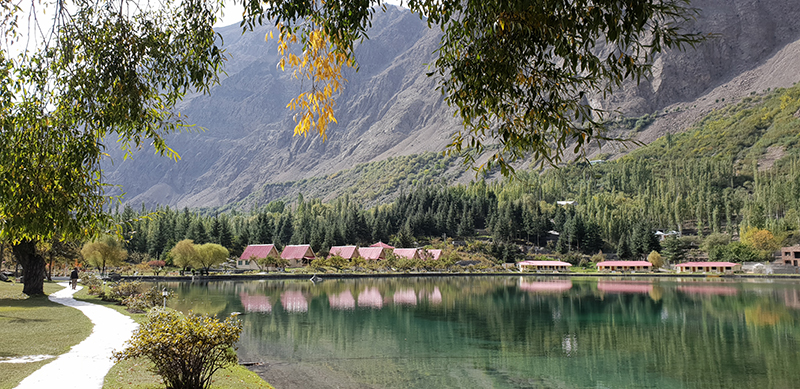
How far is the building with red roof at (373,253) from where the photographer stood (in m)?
91.2

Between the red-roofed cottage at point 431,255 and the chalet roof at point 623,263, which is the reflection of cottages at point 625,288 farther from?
the chalet roof at point 623,263

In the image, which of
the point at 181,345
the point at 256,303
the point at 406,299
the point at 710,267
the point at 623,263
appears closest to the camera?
the point at 181,345

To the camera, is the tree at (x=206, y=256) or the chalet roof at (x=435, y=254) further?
the chalet roof at (x=435, y=254)

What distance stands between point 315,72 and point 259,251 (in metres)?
86.3

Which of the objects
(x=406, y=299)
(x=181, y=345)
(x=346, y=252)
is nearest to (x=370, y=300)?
(x=406, y=299)

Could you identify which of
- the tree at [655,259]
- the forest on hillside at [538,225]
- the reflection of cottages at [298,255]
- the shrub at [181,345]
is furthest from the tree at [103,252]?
the tree at [655,259]

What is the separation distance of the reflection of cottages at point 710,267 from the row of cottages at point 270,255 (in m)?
67.0

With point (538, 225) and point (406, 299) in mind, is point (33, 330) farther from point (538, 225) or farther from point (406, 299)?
point (538, 225)

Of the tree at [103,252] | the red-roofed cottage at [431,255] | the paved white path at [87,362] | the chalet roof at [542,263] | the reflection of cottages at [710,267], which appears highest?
the tree at [103,252]

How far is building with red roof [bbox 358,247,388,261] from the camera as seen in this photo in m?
91.2

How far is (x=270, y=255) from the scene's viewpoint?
8381 cm

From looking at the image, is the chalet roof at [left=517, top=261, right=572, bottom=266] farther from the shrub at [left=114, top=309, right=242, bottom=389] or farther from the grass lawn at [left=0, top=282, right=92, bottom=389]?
the shrub at [left=114, top=309, right=242, bottom=389]

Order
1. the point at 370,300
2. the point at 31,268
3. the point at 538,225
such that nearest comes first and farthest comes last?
the point at 31,268 < the point at 370,300 < the point at 538,225

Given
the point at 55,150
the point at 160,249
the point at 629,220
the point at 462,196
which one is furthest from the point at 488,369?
the point at 462,196
